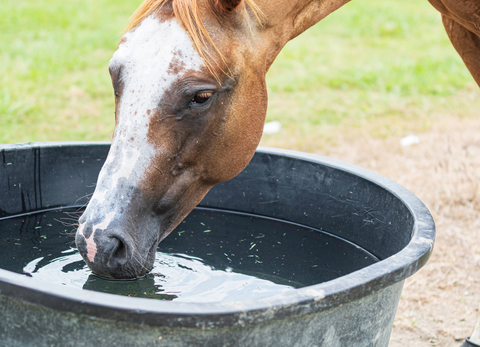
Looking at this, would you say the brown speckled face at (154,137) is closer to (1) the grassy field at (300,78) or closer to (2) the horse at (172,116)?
(2) the horse at (172,116)

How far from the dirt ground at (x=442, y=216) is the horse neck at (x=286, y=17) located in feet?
4.18

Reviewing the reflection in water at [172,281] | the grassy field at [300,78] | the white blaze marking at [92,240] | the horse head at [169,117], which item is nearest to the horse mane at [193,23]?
the horse head at [169,117]

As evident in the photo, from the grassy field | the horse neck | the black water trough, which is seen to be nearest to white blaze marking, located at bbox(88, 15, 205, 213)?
the horse neck

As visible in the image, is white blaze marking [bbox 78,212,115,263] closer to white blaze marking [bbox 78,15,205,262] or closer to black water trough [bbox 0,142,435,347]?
white blaze marking [bbox 78,15,205,262]

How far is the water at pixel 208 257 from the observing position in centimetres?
163

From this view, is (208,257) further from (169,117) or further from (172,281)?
(169,117)

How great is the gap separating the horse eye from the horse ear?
9.7 inches

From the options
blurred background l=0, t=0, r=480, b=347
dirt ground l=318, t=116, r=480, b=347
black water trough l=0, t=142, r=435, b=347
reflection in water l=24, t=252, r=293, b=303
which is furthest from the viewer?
blurred background l=0, t=0, r=480, b=347

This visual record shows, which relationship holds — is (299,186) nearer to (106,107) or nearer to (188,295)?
(188,295)

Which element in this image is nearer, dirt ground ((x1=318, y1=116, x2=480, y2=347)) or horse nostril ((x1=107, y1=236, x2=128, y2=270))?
horse nostril ((x1=107, y1=236, x2=128, y2=270))

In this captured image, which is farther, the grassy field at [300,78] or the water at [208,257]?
the grassy field at [300,78]

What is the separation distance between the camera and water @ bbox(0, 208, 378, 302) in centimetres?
163

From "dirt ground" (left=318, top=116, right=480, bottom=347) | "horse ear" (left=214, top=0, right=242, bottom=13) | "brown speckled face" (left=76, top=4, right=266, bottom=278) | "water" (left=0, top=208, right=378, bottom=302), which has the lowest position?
"dirt ground" (left=318, top=116, right=480, bottom=347)

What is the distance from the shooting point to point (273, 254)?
6.43 feet
